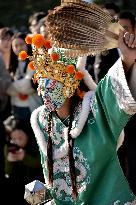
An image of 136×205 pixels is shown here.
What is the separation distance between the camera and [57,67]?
10.7 feet

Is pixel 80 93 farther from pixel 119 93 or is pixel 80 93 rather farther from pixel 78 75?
pixel 119 93

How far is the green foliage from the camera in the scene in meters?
10.5

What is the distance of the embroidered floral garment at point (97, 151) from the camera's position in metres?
2.92

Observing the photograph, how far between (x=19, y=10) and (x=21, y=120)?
5.76m

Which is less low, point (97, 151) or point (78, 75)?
point (78, 75)

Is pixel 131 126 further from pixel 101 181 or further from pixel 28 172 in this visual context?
pixel 101 181

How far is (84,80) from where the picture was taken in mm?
3355

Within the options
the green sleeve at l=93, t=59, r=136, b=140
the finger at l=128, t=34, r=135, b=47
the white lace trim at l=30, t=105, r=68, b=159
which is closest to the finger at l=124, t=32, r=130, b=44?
the finger at l=128, t=34, r=135, b=47

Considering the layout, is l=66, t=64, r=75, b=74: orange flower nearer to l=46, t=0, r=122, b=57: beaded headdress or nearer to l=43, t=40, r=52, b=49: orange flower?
l=43, t=40, r=52, b=49: orange flower

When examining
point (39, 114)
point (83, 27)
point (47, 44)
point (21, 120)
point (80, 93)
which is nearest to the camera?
point (83, 27)

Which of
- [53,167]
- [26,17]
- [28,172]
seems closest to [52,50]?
[53,167]

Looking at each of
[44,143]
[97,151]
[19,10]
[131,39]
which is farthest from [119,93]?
[19,10]

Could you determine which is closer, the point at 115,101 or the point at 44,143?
the point at 115,101

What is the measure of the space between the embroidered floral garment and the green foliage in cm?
718
